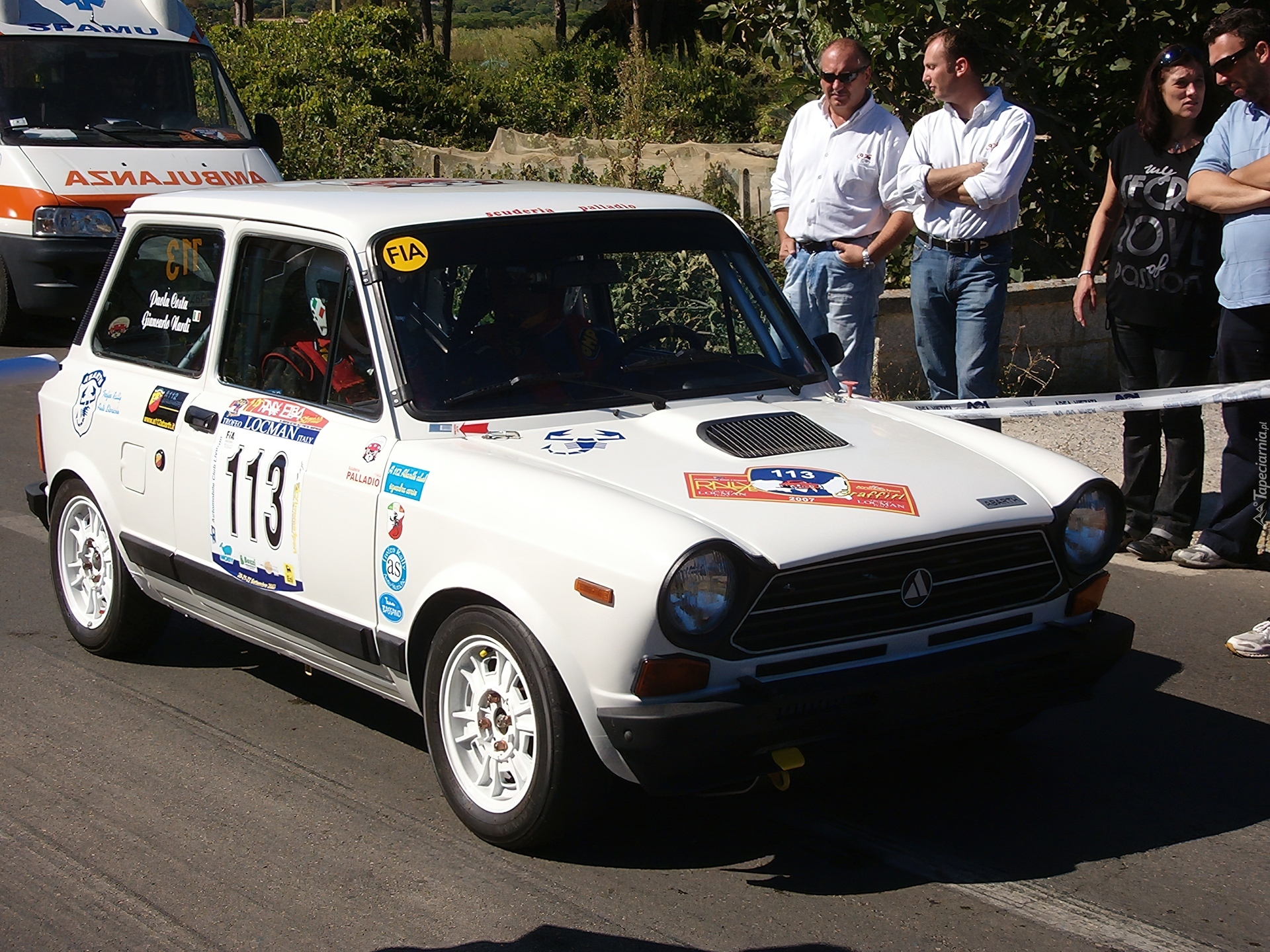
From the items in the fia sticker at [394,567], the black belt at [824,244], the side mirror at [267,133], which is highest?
the side mirror at [267,133]

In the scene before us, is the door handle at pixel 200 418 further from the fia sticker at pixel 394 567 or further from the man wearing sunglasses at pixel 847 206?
the man wearing sunglasses at pixel 847 206

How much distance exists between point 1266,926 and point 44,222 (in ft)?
35.2

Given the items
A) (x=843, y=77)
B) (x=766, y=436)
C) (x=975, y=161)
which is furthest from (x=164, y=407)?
(x=975, y=161)

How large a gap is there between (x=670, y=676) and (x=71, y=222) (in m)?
9.74

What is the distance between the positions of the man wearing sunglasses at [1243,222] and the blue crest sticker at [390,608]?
3.92 metres

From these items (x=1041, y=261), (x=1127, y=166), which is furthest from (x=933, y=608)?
(x=1041, y=261)

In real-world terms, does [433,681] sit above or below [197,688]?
above

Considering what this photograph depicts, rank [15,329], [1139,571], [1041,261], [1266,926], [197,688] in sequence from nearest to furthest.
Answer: [1266,926] → [197,688] → [1139,571] → [1041,261] → [15,329]

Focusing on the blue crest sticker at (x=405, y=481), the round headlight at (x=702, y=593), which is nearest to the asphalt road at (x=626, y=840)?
the round headlight at (x=702, y=593)

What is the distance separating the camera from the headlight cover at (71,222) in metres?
11.8

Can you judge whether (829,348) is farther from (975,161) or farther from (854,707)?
(975,161)

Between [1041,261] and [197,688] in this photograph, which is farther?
[1041,261]

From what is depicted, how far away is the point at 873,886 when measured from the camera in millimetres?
3766

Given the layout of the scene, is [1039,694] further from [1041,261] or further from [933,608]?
[1041,261]
